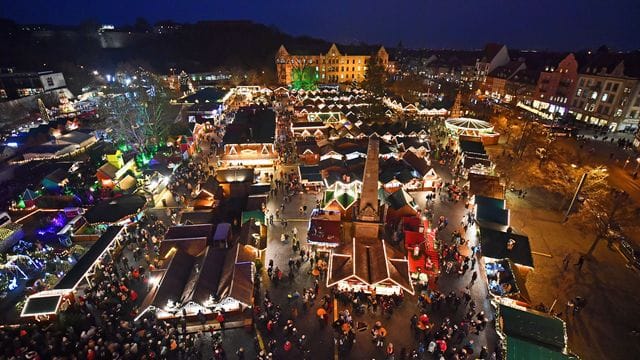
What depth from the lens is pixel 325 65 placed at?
71.8 m

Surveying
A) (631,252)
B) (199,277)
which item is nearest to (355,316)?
(199,277)

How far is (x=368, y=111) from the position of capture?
4253 centimetres

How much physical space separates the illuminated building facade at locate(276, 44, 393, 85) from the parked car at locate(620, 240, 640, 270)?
60.2m

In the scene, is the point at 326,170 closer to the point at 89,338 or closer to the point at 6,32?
the point at 89,338

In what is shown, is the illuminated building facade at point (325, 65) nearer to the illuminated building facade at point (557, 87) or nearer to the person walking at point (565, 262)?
the illuminated building facade at point (557, 87)

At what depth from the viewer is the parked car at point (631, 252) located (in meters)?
16.2

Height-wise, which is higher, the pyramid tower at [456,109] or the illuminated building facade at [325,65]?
the illuminated building facade at [325,65]

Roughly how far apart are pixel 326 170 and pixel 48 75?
169 feet

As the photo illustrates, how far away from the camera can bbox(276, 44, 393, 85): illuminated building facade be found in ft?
227

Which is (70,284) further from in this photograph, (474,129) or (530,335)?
(474,129)

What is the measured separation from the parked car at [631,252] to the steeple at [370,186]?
1434cm

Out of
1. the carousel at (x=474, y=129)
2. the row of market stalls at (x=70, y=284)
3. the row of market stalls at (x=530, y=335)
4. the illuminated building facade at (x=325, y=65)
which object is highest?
the illuminated building facade at (x=325, y=65)

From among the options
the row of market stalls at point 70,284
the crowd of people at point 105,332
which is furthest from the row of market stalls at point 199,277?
the row of market stalls at point 70,284

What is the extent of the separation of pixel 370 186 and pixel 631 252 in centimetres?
1549
